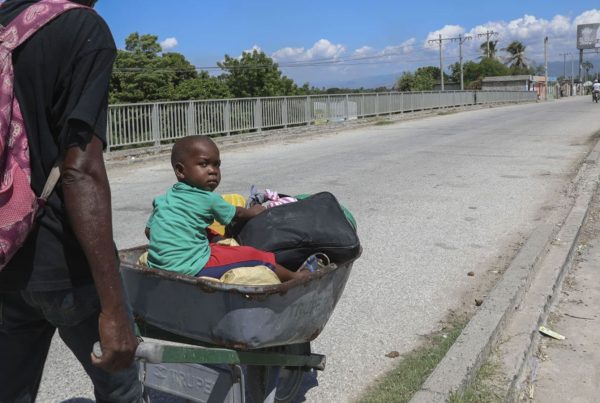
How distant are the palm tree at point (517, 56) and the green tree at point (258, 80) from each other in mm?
91389

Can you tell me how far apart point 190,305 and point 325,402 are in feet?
4.19

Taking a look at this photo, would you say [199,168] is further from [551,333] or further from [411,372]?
[551,333]

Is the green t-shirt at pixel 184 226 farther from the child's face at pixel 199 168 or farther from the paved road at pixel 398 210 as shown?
the paved road at pixel 398 210

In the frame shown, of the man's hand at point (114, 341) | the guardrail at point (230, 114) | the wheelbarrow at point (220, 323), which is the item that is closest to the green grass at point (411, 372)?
the wheelbarrow at point (220, 323)

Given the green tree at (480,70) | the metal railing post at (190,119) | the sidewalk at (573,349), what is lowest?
the sidewalk at (573,349)

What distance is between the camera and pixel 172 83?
102 ft

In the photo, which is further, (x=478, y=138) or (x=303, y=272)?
(x=478, y=138)

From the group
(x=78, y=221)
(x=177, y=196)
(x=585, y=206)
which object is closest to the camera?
(x=78, y=221)

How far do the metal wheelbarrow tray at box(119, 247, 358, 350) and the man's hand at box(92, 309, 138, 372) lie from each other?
1.81ft

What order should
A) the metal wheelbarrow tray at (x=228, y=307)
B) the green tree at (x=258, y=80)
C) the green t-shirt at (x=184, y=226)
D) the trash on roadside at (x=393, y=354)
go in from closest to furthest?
the metal wheelbarrow tray at (x=228, y=307)
the green t-shirt at (x=184, y=226)
the trash on roadside at (x=393, y=354)
the green tree at (x=258, y=80)

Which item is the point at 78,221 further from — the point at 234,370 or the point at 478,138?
the point at 478,138

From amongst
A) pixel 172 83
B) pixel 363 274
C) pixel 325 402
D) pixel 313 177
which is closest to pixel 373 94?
pixel 172 83

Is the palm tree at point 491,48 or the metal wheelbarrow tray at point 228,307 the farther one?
the palm tree at point 491,48

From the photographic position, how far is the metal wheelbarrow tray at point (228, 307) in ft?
7.59
